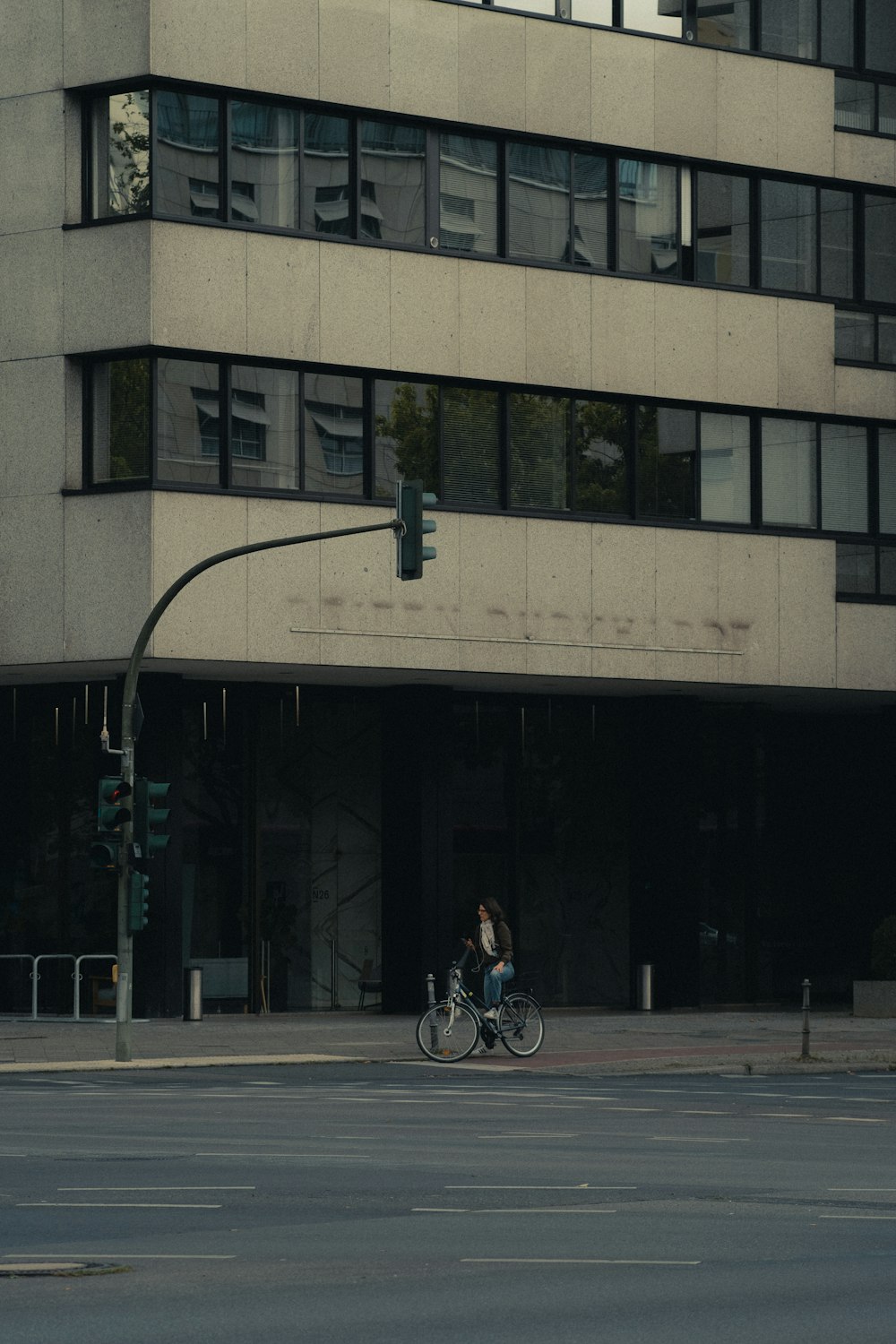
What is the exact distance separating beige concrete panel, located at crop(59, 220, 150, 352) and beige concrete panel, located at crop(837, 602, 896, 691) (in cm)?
1177

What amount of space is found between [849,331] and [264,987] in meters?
13.3

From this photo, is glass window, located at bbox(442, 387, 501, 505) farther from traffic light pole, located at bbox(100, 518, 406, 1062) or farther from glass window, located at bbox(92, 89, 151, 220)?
traffic light pole, located at bbox(100, 518, 406, 1062)

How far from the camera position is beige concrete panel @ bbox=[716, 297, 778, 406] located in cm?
3594

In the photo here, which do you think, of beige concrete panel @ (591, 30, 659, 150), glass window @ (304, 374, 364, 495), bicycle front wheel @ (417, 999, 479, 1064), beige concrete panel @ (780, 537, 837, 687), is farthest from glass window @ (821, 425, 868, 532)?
bicycle front wheel @ (417, 999, 479, 1064)

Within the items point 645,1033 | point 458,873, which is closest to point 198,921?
point 458,873

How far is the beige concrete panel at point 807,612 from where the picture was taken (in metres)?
36.1

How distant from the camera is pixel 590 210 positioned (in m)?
35.1

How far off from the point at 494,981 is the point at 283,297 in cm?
1007

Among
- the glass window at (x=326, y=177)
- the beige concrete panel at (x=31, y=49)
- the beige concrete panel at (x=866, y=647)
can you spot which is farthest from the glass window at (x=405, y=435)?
the beige concrete panel at (x=866, y=647)

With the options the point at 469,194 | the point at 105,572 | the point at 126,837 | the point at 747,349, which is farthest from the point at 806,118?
the point at 126,837

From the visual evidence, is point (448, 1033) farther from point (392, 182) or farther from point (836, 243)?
point (836, 243)

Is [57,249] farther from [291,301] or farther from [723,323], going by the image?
[723,323]

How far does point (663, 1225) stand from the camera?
12.0 m

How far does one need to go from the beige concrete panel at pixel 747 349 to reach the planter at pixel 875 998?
338 inches
